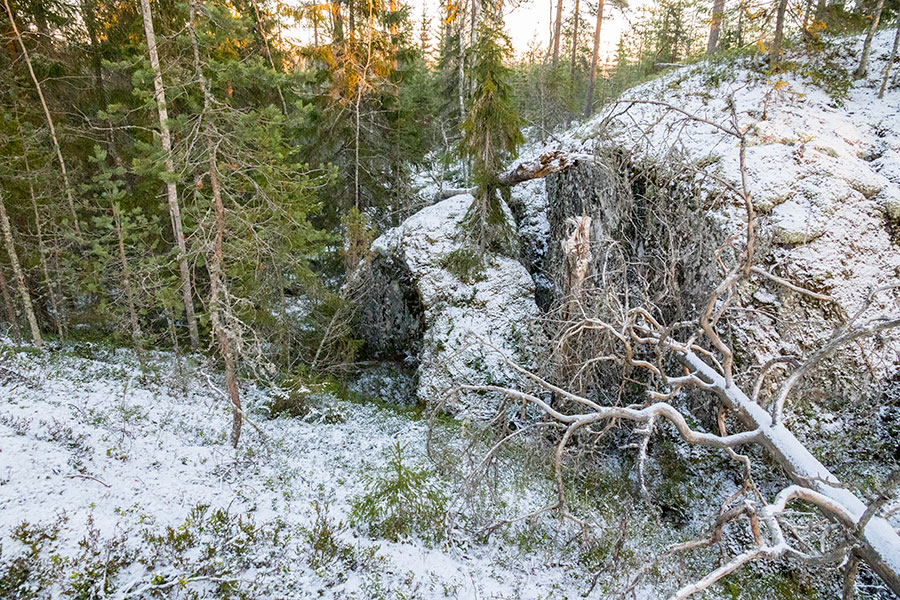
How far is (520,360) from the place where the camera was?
10367 mm

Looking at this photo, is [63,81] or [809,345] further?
[63,81]

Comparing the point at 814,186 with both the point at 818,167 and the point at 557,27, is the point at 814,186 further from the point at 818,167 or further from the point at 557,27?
the point at 557,27

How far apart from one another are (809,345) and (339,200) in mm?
13848

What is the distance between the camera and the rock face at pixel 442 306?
10523 mm

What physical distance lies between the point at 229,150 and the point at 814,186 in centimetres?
1031

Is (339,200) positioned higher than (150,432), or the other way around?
(339,200)

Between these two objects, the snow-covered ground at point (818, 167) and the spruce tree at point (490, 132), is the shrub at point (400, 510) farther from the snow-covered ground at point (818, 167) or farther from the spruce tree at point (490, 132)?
the spruce tree at point (490, 132)

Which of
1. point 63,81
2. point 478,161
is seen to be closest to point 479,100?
point 478,161

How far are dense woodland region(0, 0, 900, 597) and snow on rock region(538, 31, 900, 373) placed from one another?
1.36 meters

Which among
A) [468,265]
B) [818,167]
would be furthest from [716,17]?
[468,265]

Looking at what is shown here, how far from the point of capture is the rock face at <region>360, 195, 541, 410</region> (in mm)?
10523

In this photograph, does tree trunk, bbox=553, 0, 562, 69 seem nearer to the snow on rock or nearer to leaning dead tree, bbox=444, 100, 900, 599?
the snow on rock

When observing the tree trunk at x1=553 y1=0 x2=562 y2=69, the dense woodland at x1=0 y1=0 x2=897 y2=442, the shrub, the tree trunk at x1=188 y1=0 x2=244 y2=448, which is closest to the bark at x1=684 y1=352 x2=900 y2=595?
the shrub

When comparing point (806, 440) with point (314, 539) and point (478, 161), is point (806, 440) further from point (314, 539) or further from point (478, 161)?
point (478, 161)
